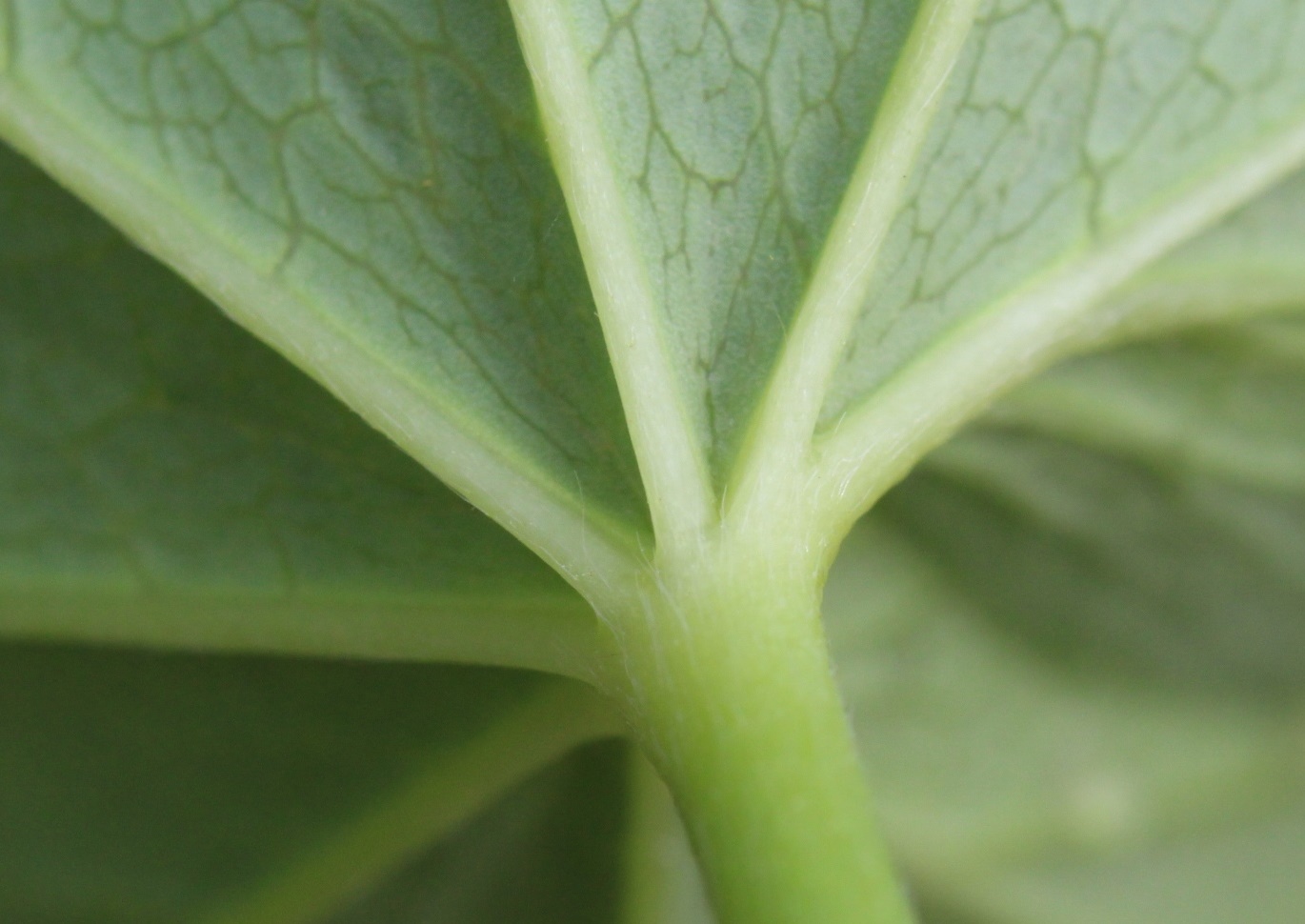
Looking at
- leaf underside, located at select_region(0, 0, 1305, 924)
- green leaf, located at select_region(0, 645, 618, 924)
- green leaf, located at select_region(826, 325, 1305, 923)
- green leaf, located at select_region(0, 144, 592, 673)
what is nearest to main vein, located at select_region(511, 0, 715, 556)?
leaf underside, located at select_region(0, 0, 1305, 924)

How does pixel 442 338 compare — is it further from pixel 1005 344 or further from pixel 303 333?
pixel 1005 344

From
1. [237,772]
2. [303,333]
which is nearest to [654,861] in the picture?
[237,772]

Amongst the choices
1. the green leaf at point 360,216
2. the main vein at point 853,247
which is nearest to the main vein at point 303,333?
the green leaf at point 360,216

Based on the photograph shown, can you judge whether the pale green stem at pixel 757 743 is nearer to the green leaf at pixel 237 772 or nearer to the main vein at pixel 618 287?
the main vein at pixel 618 287

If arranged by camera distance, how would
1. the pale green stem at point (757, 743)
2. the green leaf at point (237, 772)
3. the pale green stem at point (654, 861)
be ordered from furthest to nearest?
the pale green stem at point (654, 861), the green leaf at point (237, 772), the pale green stem at point (757, 743)

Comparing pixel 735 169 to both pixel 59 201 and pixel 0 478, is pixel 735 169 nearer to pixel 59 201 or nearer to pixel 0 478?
pixel 59 201

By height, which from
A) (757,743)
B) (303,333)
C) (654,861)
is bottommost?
(654,861)
